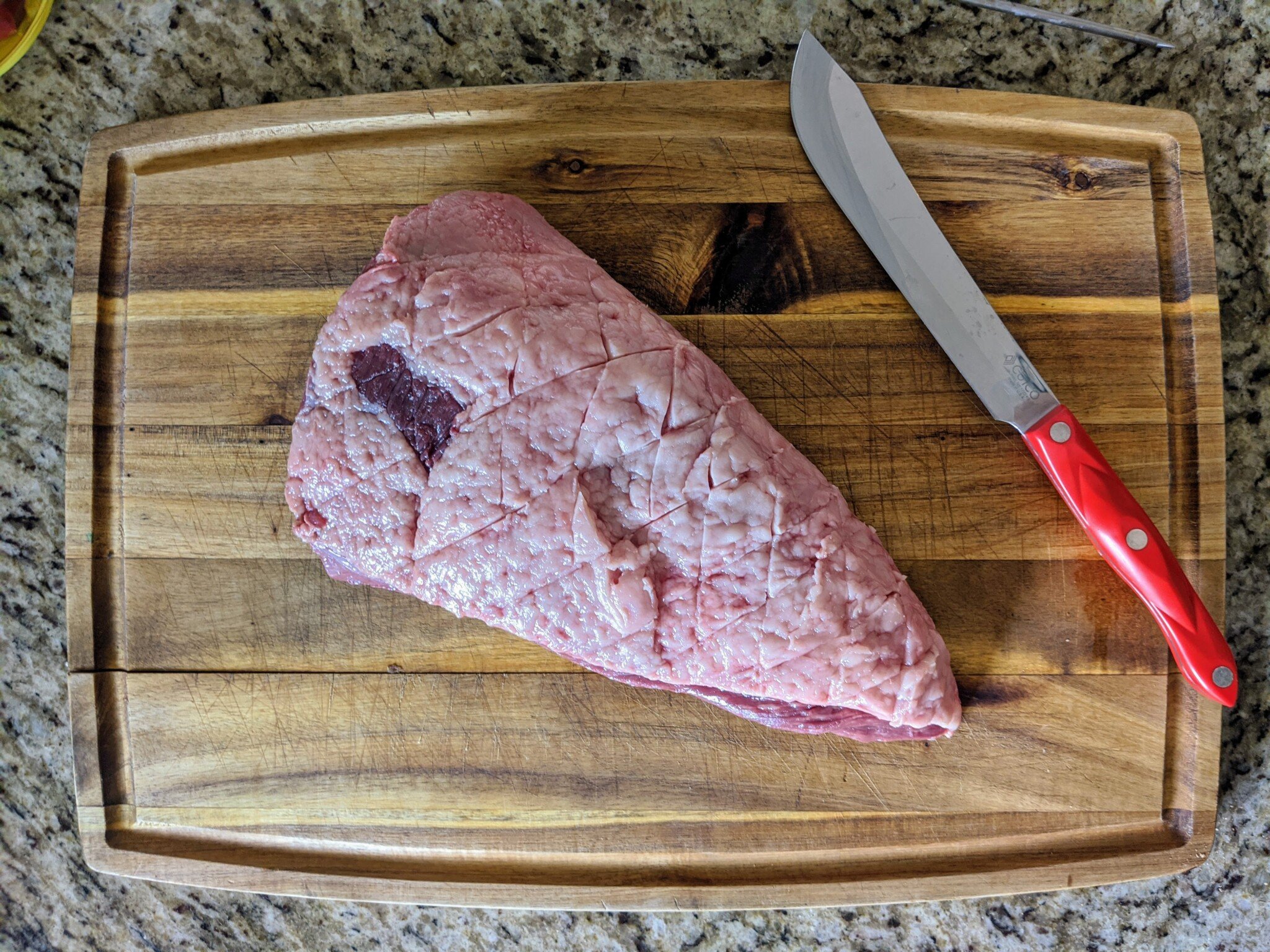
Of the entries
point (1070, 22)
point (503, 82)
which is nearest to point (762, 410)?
point (503, 82)

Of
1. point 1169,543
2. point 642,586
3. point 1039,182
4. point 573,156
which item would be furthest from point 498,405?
point 1169,543

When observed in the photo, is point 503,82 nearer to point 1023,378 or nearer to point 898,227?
point 898,227

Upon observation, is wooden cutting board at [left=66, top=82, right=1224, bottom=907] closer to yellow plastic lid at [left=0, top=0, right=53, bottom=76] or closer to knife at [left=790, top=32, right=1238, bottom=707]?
knife at [left=790, top=32, right=1238, bottom=707]

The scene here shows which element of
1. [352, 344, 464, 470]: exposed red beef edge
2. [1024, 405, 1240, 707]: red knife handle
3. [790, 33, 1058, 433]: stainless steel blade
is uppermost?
[790, 33, 1058, 433]: stainless steel blade

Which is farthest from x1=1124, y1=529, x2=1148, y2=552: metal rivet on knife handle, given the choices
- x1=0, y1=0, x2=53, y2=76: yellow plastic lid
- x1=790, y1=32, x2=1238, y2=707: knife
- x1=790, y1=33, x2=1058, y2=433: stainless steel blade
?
x1=0, y1=0, x2=53, y2=76: yellow plastic lid

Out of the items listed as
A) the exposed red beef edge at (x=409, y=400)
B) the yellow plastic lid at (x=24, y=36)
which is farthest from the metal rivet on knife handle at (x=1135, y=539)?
the yellow plastic lid at (x=24, y=36)

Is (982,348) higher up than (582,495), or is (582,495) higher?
(982,348)
